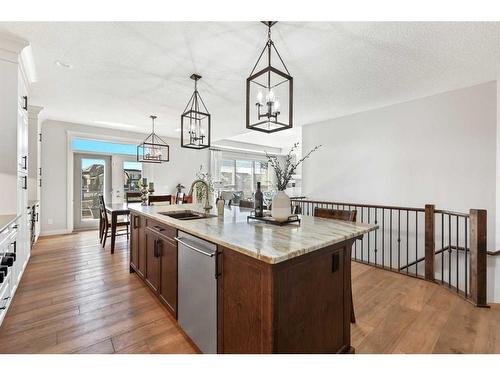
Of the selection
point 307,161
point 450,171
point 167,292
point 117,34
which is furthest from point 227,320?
point 307,161

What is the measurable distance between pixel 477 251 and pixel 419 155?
2.22 m

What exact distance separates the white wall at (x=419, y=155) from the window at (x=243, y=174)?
12.9 feet

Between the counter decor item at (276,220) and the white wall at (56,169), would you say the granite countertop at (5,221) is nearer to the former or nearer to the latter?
the counter decor item at (276,220)

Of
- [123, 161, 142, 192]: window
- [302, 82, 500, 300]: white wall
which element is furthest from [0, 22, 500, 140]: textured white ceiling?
[123, 161, 142, 192]: window

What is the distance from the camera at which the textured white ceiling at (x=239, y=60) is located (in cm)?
221

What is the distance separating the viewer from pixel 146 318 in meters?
2.17

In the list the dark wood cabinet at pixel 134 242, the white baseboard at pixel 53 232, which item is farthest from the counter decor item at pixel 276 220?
the white baseboard at pixel 53 232

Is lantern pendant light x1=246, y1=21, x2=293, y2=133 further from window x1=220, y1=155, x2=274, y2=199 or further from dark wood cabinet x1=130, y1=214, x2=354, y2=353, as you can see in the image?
window x1=220, y1=155, x2=274, y2=199

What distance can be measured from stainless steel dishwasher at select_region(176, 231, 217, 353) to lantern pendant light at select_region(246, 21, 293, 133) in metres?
1.01

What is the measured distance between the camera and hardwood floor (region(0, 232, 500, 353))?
182 centimetres

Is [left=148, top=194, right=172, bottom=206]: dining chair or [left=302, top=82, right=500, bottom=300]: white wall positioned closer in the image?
[left=302, top=82, right=500, bottom=300]: white wall

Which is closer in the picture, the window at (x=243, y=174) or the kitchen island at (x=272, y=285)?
the kitchen island at (x=272, y=285)

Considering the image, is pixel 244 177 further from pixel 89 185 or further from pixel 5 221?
pixel 5 221
